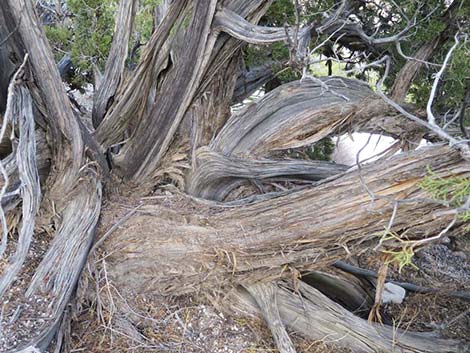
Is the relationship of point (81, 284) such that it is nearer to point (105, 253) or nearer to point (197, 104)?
point (105, 253)

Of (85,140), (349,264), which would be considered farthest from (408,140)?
(85,140)

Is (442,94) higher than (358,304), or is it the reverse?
(442,94)

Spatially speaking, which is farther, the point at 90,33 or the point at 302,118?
the point at 90,33

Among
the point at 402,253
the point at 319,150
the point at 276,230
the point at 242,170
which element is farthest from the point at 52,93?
the point at 319,150

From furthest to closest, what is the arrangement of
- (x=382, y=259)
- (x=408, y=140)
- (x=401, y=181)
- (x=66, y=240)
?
(x=408, y=140) → (x=66, y=240) → (x=382, y=259) → (x=401, y=181)

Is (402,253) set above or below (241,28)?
below

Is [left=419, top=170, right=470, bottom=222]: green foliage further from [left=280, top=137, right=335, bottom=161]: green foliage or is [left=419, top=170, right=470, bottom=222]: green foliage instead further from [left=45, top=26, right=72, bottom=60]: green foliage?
[left=45, top=26, right=72, bottom=60]: green foliage

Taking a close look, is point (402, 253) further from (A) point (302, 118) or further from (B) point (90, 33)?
(B) point (90, 33)

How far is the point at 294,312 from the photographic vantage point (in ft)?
10.0

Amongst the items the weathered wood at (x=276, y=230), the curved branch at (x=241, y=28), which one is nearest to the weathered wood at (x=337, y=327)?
the weathered wood at (x=276, y=230)

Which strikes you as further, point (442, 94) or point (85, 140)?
point (442, 94)

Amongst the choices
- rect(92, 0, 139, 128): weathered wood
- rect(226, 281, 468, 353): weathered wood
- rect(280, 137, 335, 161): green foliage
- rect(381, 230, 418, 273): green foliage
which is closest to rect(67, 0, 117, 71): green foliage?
rect(92, 0, 139, 128): weathered wood

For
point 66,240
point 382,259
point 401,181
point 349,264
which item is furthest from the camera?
point 349,264

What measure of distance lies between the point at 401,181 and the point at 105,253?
5.40 feet
